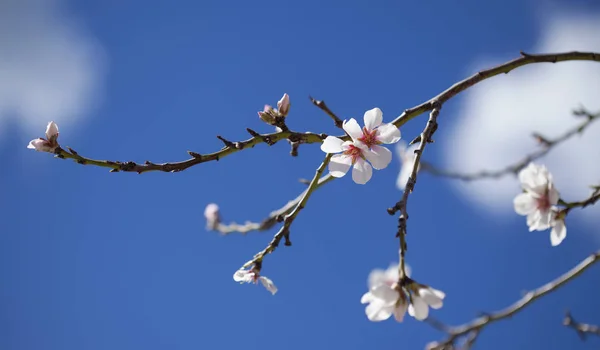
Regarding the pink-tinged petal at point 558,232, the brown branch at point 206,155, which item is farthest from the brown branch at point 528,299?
the brown branch at point 206,155

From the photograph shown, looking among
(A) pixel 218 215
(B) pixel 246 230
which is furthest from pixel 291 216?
(A) pixel 218 215

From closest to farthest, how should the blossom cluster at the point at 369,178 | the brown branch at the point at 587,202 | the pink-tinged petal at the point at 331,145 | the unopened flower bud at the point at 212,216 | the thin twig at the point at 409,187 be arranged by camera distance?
the thin twig at the point at 409,187
the blossom cluster at the point at 369,178
the pink-tinged petal at the point at 331,145
the brown branch at the point at 587,202
the unopened flower bud at the point at 212,216

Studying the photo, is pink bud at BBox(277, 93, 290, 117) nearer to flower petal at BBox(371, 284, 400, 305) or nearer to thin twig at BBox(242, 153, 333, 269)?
thin twig at BBox(242, 153, 333, 269)

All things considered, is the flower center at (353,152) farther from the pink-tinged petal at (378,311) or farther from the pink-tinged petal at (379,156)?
the pink-tinged petal at (378,311)

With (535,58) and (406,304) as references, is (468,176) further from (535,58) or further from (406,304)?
(406,304)

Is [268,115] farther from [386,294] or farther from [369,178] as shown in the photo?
[386,294]

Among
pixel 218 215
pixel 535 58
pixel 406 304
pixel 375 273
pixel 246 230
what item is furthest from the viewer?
pixel 218 215

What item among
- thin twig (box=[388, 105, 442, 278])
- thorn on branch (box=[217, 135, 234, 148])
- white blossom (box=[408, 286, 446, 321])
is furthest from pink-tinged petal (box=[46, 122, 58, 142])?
white blossom (box=[408, 286, 446, 321])
